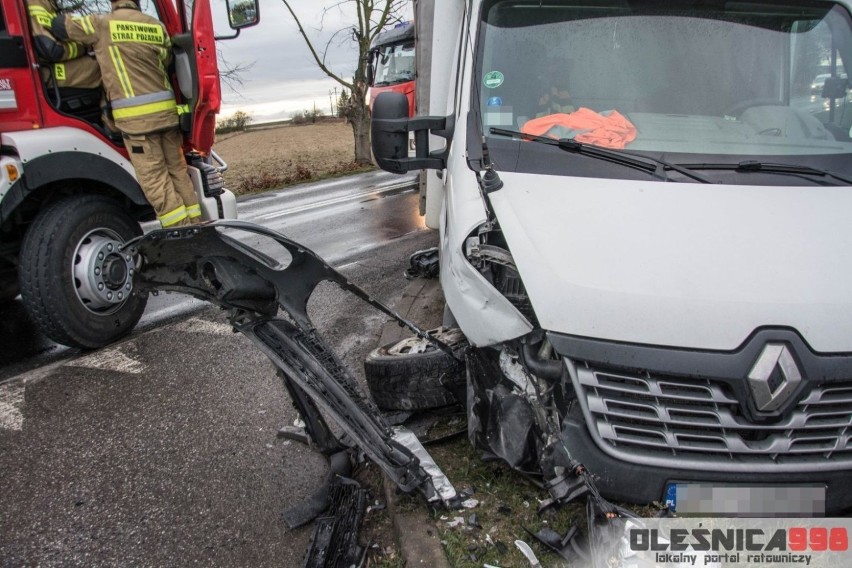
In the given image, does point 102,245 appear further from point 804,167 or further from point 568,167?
point 804,167

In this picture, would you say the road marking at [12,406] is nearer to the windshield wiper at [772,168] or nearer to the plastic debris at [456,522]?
the plastic debris at [456,522]

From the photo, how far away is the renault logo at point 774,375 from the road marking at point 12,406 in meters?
3.86

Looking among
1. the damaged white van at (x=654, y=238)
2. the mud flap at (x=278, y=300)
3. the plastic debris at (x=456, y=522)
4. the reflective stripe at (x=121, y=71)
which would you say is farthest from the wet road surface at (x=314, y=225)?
the plastic debris at (x=456, y=522)

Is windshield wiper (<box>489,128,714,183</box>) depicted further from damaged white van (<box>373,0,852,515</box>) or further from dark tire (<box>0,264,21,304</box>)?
dark tire (<box>0,264,21,304</box>)

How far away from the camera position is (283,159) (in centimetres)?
1992

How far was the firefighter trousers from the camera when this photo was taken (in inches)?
193

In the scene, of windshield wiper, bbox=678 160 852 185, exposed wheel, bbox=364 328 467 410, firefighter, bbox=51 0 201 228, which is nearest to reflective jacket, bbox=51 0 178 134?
firefighter, bbox=51 0 201 228

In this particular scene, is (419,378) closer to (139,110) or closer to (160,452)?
(160,452)

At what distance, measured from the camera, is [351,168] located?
54.3 feet

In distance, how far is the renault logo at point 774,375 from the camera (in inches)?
77.4

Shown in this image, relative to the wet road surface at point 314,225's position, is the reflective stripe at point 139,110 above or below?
above

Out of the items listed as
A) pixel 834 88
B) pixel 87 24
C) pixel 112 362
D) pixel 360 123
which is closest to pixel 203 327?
pixel 112 362

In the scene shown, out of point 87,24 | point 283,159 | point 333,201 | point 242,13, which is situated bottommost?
point 283,159

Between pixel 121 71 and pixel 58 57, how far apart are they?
418 millimetres
